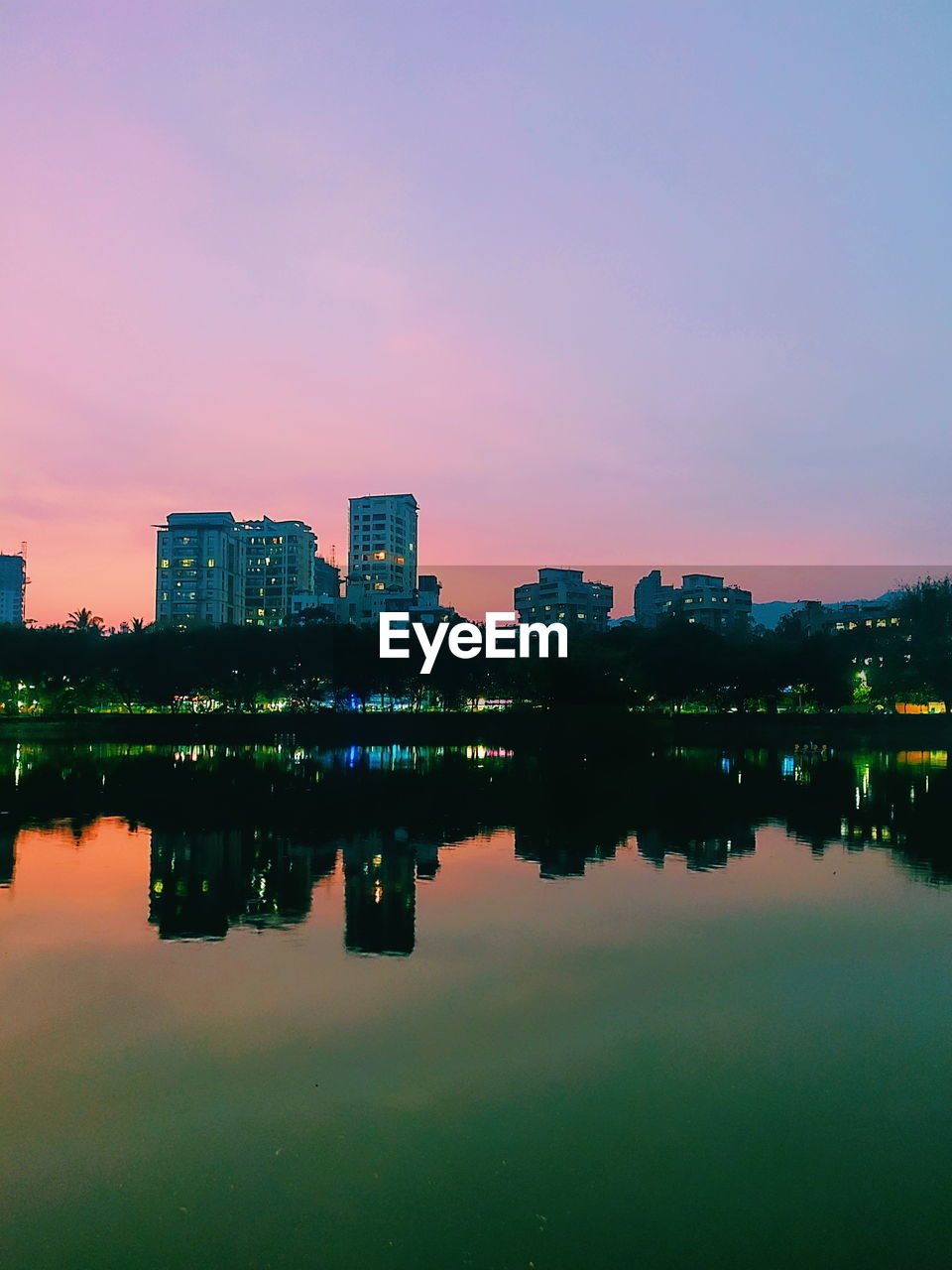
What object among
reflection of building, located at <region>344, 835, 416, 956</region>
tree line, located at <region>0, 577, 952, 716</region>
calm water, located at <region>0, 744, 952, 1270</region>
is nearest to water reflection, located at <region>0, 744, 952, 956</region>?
reflection of building, located at <region>344, 835, 416, 956</region>

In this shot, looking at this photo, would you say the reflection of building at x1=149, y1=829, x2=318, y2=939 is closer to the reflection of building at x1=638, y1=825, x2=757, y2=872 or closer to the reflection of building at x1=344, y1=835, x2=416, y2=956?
the reflection of building at x1=344, y1=835, x2=416, y2=956

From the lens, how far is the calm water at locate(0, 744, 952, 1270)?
5648mm

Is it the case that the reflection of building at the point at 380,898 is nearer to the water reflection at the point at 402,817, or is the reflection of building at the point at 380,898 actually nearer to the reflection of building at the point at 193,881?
the water reflection at the point at 402,817

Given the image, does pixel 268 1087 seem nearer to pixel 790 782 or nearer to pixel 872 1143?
pixel 872 1143

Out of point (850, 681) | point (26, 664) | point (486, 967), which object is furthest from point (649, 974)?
point (850, 681)

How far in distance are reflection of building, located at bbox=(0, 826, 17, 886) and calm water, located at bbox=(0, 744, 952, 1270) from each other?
0.30 metres

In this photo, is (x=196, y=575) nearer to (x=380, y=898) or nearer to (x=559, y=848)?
(x=559, y=848)

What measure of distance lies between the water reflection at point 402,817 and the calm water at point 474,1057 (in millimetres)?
200

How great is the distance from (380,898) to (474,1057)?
6.32m

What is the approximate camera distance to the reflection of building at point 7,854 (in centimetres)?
1568

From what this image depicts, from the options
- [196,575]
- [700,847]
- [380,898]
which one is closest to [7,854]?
[380,898]

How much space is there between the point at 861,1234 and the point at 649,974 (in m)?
4.97

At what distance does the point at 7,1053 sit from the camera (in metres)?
8.18

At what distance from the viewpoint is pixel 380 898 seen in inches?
561
